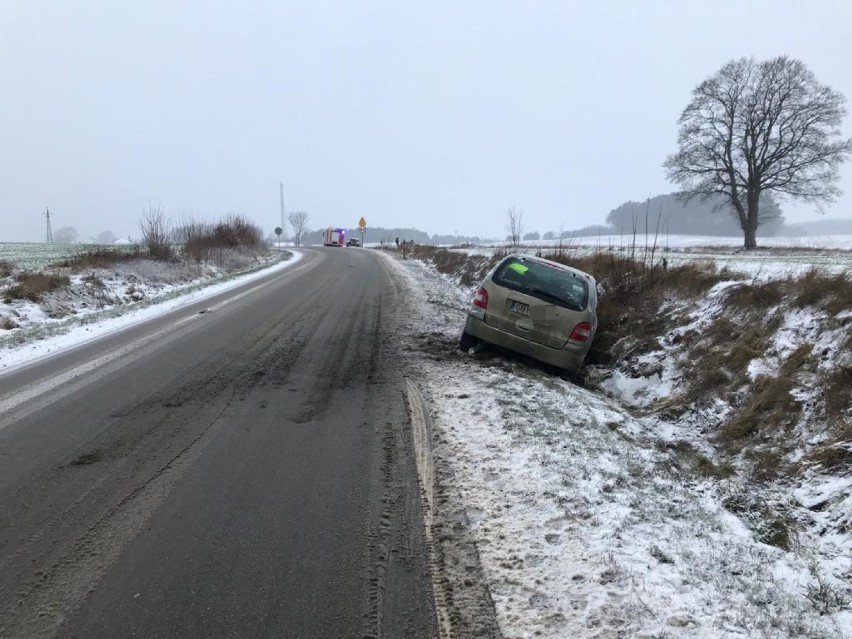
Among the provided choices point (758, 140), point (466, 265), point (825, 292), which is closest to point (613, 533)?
point (825, 292)

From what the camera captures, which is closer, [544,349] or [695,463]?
[695,463]

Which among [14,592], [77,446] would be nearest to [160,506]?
[14,592]

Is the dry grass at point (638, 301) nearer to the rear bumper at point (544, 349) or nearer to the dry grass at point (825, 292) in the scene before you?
the rear bumper at point (544, 349)

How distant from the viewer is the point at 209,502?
3.45m

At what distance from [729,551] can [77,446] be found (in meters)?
4.91

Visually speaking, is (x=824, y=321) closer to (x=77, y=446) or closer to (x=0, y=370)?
(x=77, y=446)

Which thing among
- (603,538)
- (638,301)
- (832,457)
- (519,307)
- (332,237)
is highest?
(332,237)

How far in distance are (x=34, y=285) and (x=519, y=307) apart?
11.3 m

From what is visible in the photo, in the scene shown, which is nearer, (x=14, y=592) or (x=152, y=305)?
(x=14, y=592)

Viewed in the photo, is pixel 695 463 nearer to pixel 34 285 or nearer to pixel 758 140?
pixel 34 285

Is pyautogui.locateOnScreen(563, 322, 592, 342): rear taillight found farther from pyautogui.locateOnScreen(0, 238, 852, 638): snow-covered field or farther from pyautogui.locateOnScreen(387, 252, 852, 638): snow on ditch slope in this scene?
pyautogui.locateOnScreen(387, 252, 852, 638): snow on ditch slope

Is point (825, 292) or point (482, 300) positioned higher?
point (825, 292)

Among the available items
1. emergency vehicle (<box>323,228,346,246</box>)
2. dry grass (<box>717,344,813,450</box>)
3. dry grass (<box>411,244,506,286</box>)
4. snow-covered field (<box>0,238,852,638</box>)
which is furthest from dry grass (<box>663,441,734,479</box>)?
emergency vehicle (<box>323,228,346,246</box>)

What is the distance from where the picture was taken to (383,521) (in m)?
3.32
